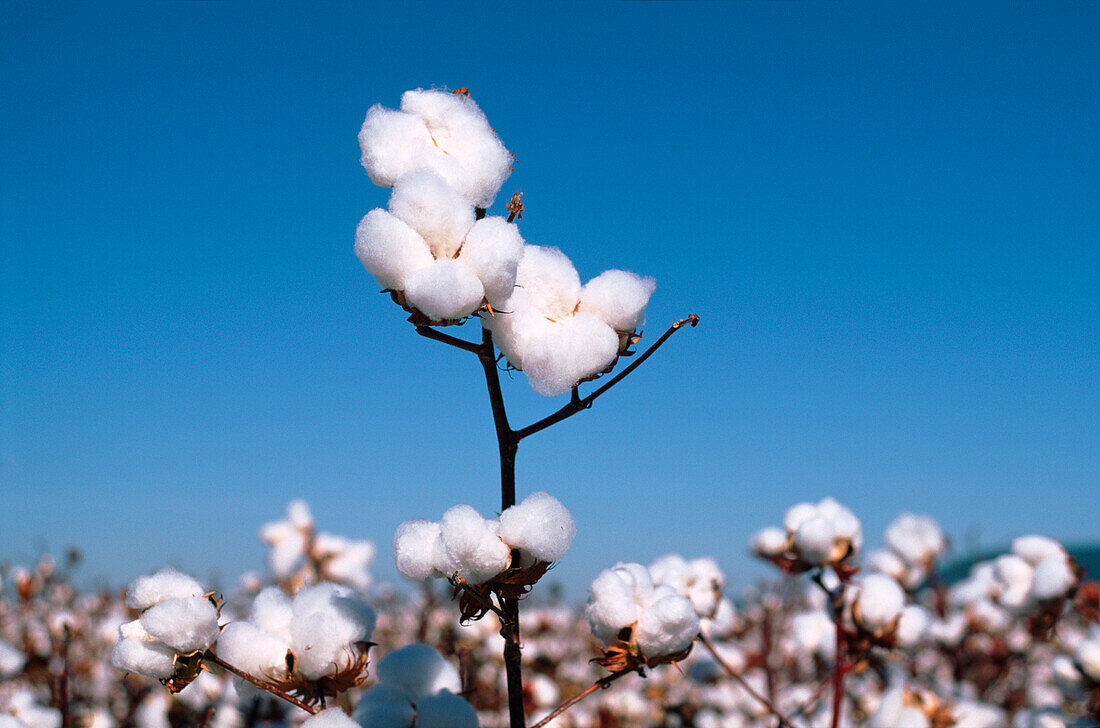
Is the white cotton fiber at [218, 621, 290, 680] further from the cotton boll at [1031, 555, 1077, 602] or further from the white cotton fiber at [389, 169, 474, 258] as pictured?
the cotton boll at [1031, 555, 1077, 602]

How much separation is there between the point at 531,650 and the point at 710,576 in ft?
7.17

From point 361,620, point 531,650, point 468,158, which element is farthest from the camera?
point 531,650

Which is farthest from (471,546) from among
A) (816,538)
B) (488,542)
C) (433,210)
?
(816,538)

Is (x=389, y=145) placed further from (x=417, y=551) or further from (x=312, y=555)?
(x=312, y=555)

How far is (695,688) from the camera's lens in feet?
13.0

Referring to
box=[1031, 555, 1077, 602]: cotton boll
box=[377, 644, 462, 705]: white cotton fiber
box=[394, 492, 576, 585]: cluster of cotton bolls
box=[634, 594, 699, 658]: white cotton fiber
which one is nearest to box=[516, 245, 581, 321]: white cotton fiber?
box=[394, 492, 576, 585]: cluster of cotton bolls

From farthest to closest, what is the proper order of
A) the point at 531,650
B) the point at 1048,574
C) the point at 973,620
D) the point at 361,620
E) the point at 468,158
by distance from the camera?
1. the point at 531,650
2. the point at 973,620
3. the point at 1048,574
4. the point at 361,620
5. the point at 468,158

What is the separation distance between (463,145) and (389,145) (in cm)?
9

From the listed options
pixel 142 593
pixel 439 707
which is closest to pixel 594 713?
pixel 439 707

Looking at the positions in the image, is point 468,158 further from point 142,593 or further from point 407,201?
point 142,593

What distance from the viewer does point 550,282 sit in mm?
942

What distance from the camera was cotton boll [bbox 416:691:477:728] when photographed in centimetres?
114

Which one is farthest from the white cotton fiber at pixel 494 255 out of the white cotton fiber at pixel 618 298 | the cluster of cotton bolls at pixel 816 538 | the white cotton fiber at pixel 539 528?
the cluster of cotton bolls at pixel 816 538

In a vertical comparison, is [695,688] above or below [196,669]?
above
